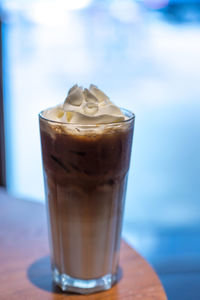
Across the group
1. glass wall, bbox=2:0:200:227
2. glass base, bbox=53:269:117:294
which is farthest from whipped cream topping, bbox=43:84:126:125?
glass wall, bbox=2:0:200:227

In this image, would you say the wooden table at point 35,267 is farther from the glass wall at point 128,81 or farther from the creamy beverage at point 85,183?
the glass wall at point 128,81

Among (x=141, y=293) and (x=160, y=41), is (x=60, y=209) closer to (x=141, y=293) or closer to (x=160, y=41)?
(x=141, y=293)

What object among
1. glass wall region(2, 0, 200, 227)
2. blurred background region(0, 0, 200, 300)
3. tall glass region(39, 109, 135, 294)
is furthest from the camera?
glass wall region(2, 0, 200, 227)

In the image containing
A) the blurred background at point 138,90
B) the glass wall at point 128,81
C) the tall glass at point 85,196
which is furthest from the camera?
the glass wall at point 128,81

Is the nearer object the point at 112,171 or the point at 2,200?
the point at 112,171

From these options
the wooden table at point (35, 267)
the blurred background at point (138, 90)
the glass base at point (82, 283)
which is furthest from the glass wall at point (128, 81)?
the glass base at point (82, 283)

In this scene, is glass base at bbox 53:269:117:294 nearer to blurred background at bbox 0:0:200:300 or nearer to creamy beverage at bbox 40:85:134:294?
creamy beverage at bbox 40:85:134:294

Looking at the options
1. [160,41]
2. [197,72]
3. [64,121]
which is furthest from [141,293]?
[160,41]
